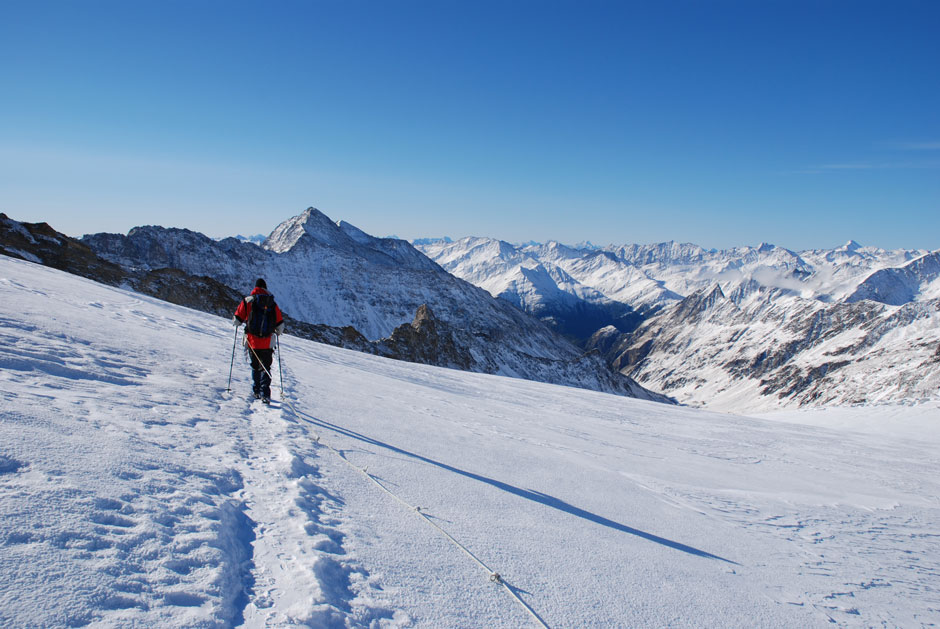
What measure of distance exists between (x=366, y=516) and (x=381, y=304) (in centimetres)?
13823

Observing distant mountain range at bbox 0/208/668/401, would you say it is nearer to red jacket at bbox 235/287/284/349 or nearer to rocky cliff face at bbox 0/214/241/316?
rocky cliff face at bbox 0/214/241/316

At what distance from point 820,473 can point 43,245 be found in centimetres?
6301

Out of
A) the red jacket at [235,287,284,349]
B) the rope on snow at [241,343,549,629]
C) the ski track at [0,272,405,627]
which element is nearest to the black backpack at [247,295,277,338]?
the red jacket at [235,287,284,349]

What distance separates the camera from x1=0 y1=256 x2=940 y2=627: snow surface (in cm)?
378

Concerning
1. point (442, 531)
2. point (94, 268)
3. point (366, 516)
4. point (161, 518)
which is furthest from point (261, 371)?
point (94, 268)

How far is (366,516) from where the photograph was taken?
553 centimetres

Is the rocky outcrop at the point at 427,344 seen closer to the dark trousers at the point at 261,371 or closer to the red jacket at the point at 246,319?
the red jacket at the point at 246,319

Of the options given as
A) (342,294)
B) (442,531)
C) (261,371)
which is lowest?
(442,531)

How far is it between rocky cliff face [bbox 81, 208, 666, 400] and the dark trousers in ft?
172

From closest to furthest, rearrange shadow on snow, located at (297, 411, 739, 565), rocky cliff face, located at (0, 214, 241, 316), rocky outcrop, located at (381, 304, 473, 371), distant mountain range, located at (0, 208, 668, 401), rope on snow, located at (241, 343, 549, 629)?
rope on snow, located at (241, 343, 549, 629) → shadow on snow, located at (297, 411, 739, 565) → rocky cliff face, located at (0, 214, 241, 316) → distant mountain range, located at (0, 208, 668, 401) → rocky outcrop, located at (381, 304, 473, 371)

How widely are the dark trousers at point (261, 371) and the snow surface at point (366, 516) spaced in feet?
2.02

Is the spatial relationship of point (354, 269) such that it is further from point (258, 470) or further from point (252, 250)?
point (258, 470)

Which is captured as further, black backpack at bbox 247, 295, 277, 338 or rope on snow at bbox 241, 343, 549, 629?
black backpack at bbox 247, 295, 277, 338

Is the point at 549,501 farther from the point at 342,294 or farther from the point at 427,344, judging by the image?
the point at 342,294
